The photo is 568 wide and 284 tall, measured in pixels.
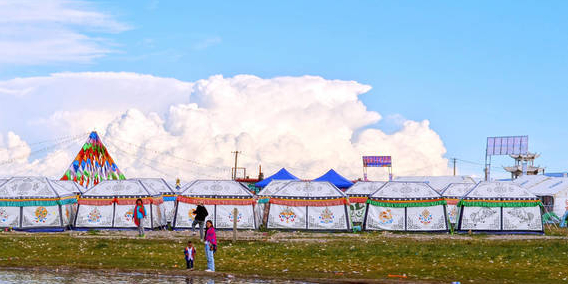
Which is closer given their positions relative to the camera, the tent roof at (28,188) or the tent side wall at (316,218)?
the tent roof at (28,188)

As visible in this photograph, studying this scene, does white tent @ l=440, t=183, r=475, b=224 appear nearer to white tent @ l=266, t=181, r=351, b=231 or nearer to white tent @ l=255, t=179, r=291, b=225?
white tent @ l=266, t=181, r=351, b=231

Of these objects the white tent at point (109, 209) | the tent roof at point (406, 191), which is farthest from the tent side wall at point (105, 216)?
the tent roof at point (406, 191)

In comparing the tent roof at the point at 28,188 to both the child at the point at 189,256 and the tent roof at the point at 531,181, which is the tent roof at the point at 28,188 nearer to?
the child at the point at 189,256

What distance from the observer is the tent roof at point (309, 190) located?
142 ft

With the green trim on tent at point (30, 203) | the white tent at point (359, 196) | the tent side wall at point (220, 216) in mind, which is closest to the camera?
the green trim on tent at point (30, 203)

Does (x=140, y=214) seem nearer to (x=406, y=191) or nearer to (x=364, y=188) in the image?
(x=406, y=191)

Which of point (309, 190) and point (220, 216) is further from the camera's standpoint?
point (309, 190)

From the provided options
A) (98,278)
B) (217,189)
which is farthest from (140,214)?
(98,278)

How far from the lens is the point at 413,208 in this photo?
44219mm

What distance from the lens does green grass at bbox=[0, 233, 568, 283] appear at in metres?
23.2

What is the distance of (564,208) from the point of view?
63.8 metres

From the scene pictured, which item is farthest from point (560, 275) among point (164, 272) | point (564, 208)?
point (564, 208)

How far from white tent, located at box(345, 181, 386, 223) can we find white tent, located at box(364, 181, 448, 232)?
9.00 meters

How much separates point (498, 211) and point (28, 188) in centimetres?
2705
